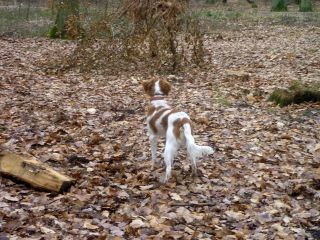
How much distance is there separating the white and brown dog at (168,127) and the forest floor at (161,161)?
0.44 m

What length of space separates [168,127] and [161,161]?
115 centimetres

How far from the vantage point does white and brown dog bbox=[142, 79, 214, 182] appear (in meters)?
5.86

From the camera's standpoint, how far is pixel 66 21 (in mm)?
18125

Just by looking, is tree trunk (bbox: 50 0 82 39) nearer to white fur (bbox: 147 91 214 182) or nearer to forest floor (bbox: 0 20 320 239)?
forest floor (bbox: 0 20 320 239)

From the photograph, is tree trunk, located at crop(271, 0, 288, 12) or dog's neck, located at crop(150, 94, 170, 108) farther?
tree trunk, located at crop(271, 0, 288, 12)

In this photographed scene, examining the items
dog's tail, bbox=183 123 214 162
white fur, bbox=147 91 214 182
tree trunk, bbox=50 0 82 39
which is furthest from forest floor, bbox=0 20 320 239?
tree trunk, bbox=50 0 82 39

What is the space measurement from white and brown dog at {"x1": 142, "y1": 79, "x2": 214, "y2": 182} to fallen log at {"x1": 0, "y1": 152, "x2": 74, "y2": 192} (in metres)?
1.32

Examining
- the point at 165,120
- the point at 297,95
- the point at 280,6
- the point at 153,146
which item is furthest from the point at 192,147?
the point at 280,6

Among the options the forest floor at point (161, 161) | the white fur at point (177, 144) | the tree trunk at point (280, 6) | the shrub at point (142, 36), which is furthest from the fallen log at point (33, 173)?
the tree trunk at point (280, 6)

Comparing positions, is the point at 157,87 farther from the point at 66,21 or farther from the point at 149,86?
the point at 66,21

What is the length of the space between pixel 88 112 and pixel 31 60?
21.1ft

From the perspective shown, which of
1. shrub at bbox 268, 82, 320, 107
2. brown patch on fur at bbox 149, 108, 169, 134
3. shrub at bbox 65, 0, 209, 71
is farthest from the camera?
shrub at bbox 65, 0, 209, 71

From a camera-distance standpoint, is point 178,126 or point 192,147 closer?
point 192,147

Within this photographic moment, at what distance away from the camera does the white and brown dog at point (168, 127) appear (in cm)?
586
